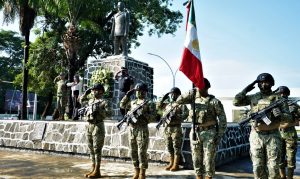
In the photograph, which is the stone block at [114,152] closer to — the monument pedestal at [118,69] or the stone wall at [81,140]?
the stone wall at [81,140]

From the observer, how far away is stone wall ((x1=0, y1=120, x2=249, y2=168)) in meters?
7.72

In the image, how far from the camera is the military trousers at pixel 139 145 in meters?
5.74

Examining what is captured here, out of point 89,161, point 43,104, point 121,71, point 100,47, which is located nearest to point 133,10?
point 100,47

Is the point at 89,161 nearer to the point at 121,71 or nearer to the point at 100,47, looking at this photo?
the point at 121,71

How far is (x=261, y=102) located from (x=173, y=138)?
3.14 m

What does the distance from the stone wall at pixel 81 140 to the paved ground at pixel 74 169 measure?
263 millimetres

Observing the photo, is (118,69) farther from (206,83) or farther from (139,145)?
(206,83)

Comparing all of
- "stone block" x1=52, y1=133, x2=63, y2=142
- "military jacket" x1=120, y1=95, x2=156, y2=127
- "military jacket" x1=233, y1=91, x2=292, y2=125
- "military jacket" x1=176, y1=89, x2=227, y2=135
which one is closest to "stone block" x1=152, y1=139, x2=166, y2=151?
"military jacket" x1=120, y1=95, x2=156, y2=127

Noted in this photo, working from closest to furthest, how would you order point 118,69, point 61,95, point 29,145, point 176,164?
point 176,164
point 29,145
point 118,69
point 61,95

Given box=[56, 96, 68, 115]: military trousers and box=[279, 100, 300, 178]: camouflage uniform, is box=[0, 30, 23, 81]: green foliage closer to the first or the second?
box=[56, 96, 68, 115]: military trousers

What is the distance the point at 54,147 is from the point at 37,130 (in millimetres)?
995

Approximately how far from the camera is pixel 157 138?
7.77m

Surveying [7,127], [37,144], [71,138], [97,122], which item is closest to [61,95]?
[7,127]

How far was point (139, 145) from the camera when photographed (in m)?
5.76
